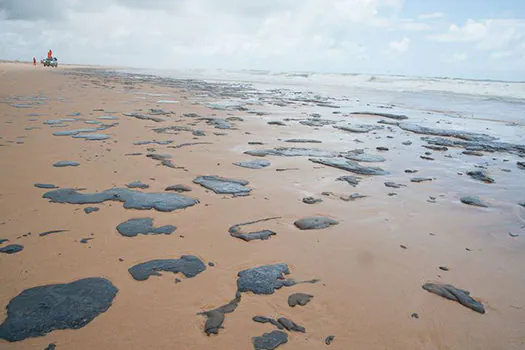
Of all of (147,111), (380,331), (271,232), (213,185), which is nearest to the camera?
(380,331)

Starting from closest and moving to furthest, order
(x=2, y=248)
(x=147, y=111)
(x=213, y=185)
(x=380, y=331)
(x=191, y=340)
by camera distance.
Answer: (x=191, y=340), (x=380, y=331), (x=2, y=248), (x=213, y=185), (x=147, y=111)

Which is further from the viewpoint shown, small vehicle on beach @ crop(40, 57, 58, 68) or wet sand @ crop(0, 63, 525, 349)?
small vehicle on beach @ crop(40, 57, 58, 68)

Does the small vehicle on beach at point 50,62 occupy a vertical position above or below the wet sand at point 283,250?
above

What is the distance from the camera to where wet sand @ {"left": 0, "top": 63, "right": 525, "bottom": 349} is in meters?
2.02

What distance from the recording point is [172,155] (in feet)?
18.6

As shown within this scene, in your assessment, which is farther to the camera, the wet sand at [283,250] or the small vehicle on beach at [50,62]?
the small vehicle on beach at [50,62]

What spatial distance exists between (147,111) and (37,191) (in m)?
6.91

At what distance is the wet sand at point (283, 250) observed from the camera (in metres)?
2.02

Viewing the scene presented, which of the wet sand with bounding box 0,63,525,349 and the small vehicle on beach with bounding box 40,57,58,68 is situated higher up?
the small vehicle on beach with bounding box 40,57,58,68

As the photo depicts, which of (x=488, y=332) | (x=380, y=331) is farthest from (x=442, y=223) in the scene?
(x=380, y=331)

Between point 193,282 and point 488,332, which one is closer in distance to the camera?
point 488,332

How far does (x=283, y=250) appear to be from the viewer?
114 inches

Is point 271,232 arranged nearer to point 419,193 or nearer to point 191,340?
point 191,340

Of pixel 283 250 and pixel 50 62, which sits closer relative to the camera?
pixel 283 250
